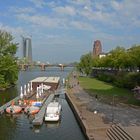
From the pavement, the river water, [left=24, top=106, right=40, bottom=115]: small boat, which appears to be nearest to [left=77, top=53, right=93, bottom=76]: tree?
the pavement

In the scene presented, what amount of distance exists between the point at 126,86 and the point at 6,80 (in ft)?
120

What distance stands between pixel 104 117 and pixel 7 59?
58326 mm

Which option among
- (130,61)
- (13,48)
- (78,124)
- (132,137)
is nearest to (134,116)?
(78,124)

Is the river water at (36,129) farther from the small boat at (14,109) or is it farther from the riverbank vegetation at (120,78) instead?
the riverbank vegetation at (120,78)

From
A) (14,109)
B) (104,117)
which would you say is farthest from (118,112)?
(14,109)

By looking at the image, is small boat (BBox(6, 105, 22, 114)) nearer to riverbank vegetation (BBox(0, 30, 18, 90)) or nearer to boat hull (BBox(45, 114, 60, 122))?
boat hull (BBox(45, 114, 60, 122))

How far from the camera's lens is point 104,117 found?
44250 millimetres

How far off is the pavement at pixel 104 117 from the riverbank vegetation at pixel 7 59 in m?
41.8

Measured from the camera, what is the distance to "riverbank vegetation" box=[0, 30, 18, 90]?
96500 mm

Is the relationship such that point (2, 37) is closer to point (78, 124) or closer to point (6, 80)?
point (6, 80)

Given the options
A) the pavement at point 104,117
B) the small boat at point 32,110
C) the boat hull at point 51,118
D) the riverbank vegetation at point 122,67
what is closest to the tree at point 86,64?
the riverbank vegetation at point 122,67

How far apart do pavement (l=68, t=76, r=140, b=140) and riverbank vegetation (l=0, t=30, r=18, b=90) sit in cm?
4181

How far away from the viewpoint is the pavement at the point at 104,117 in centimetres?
3486

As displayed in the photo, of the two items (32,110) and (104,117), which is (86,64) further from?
(104,117)
